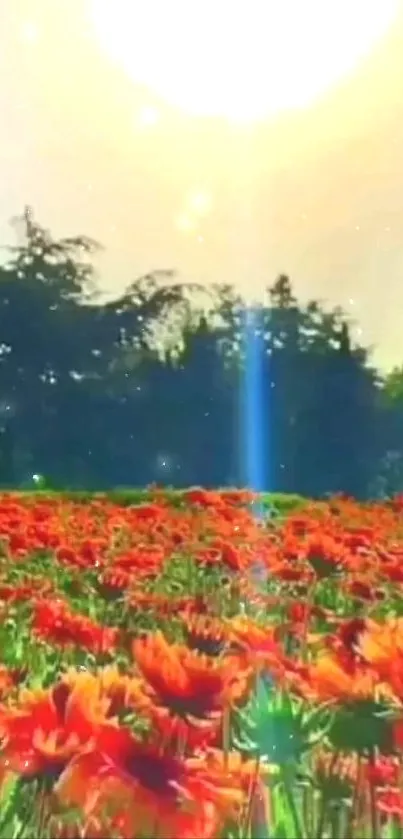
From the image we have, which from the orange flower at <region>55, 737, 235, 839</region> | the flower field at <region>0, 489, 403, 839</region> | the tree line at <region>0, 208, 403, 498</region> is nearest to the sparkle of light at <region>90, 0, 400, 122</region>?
the tree line at <region>0, 208, 403, 498</region>

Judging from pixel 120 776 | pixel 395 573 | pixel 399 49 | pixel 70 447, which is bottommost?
pixel 120 776

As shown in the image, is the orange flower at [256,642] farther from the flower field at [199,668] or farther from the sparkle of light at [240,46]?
the sparkle of light at [240,46]

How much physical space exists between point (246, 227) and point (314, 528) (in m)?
0.33

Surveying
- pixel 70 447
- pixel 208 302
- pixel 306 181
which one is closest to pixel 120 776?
pixel 70 447

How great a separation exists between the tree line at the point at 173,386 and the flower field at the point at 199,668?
1.4 inches

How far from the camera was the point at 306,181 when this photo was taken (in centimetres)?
118

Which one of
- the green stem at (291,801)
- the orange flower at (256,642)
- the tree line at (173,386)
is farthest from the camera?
the tree line at (173,386)

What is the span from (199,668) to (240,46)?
0.66 metres

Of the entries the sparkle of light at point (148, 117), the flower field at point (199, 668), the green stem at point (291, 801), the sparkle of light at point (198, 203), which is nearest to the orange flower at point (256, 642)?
the flower field at point (199, 668)

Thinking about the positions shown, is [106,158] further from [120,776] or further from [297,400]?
[120,776]

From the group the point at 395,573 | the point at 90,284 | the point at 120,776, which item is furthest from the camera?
the point at 90,284

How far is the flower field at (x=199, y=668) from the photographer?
91 centimetres

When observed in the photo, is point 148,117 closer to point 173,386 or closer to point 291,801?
point 173,386

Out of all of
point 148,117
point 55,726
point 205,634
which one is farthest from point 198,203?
point 55,726
